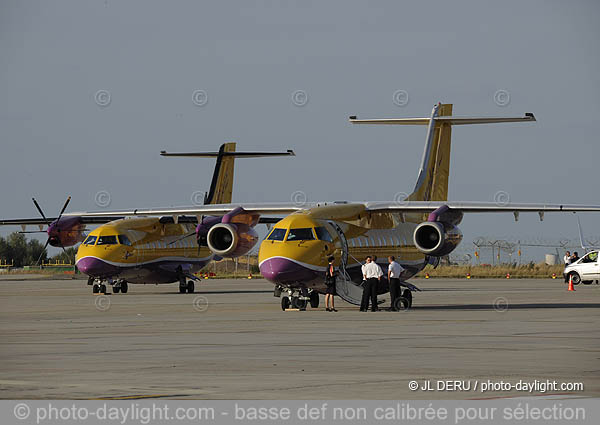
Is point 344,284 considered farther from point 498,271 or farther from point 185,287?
point 498,271

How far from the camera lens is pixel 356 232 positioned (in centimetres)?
3275

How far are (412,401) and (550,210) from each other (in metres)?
26.2

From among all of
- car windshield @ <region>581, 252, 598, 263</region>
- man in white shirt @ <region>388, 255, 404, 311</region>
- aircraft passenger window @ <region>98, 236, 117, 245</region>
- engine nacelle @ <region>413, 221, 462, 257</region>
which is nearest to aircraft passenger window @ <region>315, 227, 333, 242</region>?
man in white shirt @ <region>388, 255, 404, 311</region>

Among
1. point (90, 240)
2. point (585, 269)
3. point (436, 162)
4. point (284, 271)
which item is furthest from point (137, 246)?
point (585, 269)

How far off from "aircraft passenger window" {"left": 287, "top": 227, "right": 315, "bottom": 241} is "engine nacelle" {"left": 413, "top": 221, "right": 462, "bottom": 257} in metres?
3.83

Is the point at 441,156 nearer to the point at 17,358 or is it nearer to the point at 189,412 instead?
the point at 17,358

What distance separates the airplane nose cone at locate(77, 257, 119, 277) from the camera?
43969 millimetres

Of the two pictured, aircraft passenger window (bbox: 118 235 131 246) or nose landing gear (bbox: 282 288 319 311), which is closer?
nose landing gear (bbox: 282 288 319 311)

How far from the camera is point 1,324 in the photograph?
82.6 ft

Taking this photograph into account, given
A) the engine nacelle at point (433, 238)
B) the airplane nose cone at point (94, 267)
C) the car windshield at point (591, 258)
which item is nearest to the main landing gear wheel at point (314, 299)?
the engine nacelle at point (433, 238)

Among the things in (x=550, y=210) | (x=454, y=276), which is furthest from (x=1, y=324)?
(x=454, y=276)

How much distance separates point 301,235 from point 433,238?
176 inches

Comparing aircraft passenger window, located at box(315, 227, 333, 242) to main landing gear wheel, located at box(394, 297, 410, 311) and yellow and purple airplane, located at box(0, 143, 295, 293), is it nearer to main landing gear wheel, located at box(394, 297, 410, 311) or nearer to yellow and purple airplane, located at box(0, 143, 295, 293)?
main landing gear wheel, located at box(394, 297, 410, 311)

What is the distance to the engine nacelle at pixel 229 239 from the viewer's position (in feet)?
119
